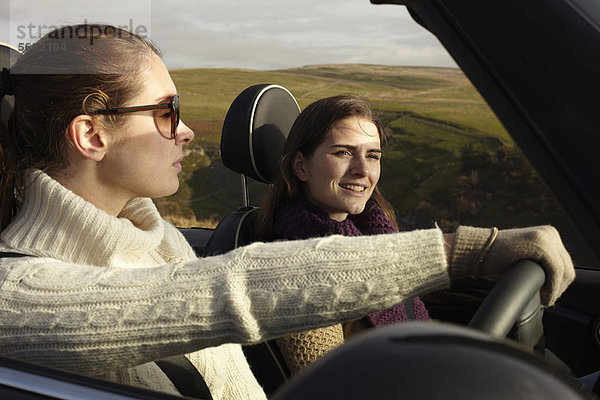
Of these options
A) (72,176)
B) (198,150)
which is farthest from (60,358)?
(198,150)

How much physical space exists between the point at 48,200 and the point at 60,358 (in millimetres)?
402

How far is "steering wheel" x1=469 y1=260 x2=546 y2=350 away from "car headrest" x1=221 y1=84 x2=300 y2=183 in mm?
1467

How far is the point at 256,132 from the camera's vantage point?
2266mm

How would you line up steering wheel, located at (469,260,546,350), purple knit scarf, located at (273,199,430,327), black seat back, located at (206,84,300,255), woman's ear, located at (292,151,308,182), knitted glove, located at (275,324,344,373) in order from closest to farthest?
steering wheel, located at (469,260,546,350) < knitted glove, located at (275,324,344,373) < purple knit scarf, located at (273,199,430,327) < black seat back, located at (206,84,300,255) < woman's ear, located at (292,151,308,182)

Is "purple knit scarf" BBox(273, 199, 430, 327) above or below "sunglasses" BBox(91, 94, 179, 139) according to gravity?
below

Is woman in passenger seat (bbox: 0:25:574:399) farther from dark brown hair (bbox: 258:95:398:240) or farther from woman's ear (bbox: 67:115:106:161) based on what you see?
dark brown hair (bbox: 258:95:398:240)

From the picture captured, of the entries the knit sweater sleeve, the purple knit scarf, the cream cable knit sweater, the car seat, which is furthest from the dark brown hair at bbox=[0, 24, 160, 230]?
the purple knit scarf

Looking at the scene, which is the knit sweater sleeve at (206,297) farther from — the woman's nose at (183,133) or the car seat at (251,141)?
the car seat at (251,141)

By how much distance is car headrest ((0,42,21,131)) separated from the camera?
58.1 inches

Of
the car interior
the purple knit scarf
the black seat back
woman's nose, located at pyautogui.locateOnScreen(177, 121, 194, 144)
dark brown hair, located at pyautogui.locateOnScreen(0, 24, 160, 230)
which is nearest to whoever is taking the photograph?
the car interior

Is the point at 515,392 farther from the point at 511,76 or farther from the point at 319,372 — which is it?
the point at 511,76

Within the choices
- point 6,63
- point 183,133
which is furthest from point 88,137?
point 6,63

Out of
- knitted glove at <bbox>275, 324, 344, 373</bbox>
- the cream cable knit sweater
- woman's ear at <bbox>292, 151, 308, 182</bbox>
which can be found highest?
the cream cable knit sweater

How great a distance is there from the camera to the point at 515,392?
0.58 metres
